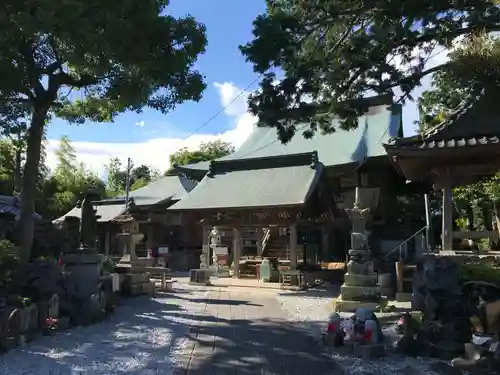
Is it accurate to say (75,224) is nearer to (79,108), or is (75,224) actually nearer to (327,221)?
(79,108)

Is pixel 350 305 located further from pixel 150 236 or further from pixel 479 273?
pixel 150 236

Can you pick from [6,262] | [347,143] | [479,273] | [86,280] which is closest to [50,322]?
[86,280]

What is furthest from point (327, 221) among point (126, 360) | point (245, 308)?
point (126, 360)

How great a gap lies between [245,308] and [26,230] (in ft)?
15.9

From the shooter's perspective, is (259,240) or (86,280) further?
(259,240)

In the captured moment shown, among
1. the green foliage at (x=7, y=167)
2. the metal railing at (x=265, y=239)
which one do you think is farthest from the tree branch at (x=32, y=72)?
the green foliage at (x=7, y=167)

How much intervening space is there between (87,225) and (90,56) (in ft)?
11.0

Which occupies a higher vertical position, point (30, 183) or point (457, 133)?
point (457, 133)

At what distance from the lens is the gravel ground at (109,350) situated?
567cm

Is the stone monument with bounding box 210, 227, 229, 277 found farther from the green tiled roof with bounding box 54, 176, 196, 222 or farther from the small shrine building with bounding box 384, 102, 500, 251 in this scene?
the small shrine building with bounding box 384, 102, 500, 251

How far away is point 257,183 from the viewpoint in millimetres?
17656

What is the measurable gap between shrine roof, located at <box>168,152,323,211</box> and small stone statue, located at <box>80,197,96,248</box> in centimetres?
668

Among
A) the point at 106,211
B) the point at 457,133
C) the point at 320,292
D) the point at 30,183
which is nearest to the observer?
the point at 457,133

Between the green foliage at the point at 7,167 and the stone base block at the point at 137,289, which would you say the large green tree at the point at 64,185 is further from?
the stone base block at the point at 137,289
